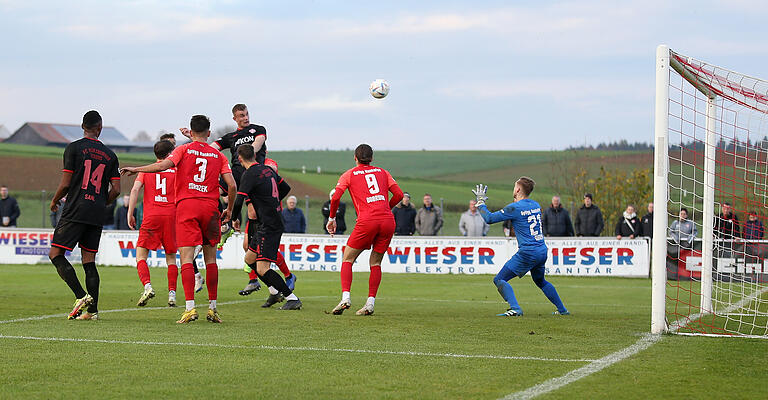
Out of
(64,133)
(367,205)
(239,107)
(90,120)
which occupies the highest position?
(64,133)

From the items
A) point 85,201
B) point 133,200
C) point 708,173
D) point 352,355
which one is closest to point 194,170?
point 85,201

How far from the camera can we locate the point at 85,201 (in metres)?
9.86

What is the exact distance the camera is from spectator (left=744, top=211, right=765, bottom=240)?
1362cm

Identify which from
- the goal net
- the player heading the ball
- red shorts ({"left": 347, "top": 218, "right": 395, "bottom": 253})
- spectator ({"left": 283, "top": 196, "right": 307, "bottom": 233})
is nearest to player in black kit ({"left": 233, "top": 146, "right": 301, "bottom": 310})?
the player heading the ball

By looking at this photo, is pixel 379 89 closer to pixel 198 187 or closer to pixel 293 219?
pixel 198 187

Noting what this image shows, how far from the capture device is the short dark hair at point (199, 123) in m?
9.87

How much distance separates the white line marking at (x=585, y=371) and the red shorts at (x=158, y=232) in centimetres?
643

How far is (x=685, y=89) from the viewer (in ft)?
34.5

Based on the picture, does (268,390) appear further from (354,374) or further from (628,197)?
(628,197)

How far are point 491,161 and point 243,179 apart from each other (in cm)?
5956

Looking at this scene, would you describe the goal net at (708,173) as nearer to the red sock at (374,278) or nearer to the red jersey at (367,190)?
the red jersey at (367,190)

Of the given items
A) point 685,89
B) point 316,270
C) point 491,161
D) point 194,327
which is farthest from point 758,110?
point 491,161

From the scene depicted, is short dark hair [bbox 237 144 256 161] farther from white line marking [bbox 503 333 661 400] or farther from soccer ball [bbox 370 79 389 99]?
white line marking [bbox 503 333 661 400]

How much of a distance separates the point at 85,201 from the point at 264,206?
2.36 meters
